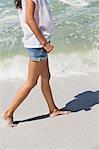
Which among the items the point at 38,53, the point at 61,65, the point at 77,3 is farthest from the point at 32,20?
the point at 77,3

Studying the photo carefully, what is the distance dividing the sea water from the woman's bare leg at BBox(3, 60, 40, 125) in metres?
1.08

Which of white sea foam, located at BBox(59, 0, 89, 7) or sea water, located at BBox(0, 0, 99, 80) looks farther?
white sea foam, located at BBox(59, 0, 89, 7)

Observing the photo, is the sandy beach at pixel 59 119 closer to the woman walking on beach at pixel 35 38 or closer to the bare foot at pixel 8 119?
the bare foot at pixel 8 119

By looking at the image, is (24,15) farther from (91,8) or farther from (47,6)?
(91,8)

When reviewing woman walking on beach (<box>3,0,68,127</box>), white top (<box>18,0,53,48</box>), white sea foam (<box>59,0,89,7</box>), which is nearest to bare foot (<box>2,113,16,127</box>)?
woman walking on beach (<box>3,0,68,127</box>)

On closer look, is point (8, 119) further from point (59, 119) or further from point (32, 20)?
point (32, 20)

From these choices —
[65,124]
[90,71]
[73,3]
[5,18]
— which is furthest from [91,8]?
[65,124]

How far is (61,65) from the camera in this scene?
5.93m

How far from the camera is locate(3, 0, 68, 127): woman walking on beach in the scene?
4266 mm

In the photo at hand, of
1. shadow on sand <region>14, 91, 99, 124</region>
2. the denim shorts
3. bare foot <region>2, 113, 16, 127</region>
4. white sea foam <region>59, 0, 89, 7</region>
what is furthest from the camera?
white sea foam <region>59, 0, 89, 7</region>

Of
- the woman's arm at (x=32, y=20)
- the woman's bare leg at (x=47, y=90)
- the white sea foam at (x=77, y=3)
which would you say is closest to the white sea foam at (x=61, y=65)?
the woman's bare leg at (x=47, y=90)

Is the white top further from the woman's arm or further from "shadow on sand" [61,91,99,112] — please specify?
"shadow on sand" [61,91,99,112]

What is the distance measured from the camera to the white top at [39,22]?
4.30m

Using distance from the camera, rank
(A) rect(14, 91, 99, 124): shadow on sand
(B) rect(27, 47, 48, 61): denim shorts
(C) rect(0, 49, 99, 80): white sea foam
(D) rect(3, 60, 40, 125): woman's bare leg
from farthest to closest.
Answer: (C) rect(0, 49, 99, 80): white sea foam < (A) rect(14, 91, 99, 124): shadow on sand < (D) rect(3, 60, 40, 125): woman's bare leg < (B) rect(27, 47, 48, 61): denim shorts
